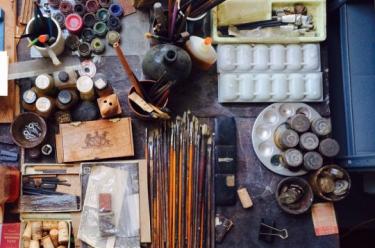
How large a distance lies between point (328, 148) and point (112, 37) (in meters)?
0.98

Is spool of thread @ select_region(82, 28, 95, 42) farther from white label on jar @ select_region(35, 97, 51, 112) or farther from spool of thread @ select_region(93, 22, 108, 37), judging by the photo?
white label on jar @ select_region(35, 97, 51, 112)

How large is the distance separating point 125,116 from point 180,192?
0.39 metres

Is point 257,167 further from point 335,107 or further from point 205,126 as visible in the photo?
point 335,107

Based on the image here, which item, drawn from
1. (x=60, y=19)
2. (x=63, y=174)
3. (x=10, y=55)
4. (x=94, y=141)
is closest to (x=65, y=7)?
(x=60, y=19)

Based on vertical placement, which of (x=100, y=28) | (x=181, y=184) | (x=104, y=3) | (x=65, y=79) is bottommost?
(x=181, y=184)

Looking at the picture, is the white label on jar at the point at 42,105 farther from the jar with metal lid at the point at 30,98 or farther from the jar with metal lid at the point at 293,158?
the jar with metal lid at the point at 293,158

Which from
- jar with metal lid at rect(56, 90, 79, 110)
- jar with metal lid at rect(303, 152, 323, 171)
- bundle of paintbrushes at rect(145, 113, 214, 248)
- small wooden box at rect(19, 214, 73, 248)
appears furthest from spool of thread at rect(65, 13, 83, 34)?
jar with metal lid at rect(303, 152, 323, 171)

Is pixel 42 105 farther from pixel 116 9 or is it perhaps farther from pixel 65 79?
pixel 116 9

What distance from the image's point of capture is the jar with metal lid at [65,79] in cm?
190

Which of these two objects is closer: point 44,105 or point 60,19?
point 44,105

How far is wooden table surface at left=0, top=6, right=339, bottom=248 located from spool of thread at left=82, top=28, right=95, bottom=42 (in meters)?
0.11

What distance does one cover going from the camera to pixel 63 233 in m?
1.87

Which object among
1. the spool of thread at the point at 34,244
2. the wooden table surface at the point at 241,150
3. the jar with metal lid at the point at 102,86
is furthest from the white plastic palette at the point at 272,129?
the spool of thread at the point at 34,244

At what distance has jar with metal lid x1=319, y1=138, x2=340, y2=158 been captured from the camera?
1.90 m
